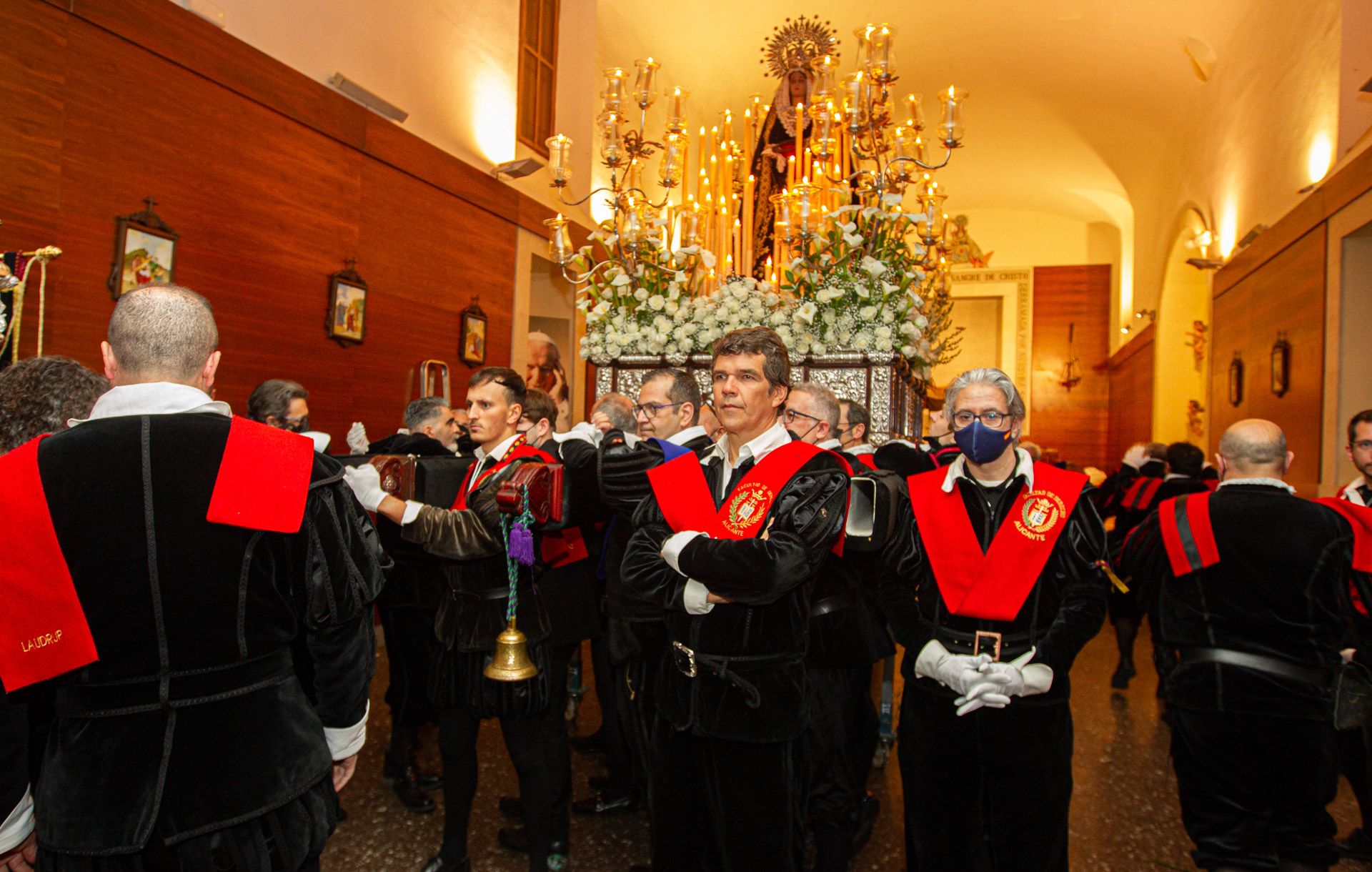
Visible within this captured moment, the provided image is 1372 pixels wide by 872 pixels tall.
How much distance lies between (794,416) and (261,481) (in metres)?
2.17

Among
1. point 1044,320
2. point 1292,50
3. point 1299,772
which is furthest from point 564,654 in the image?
point 1044,320

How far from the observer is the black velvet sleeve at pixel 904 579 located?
2352mm

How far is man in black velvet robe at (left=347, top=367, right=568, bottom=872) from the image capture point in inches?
106

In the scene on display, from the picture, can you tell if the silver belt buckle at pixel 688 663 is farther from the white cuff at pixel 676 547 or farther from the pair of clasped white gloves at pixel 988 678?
the pair of clasped white gloves at pixel 988 678

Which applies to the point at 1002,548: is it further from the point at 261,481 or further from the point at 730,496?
the point at 261,481

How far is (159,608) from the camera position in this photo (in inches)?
61.0

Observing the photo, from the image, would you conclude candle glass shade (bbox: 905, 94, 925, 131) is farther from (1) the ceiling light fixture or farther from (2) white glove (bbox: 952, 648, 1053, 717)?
(1) the ceiling light fixture

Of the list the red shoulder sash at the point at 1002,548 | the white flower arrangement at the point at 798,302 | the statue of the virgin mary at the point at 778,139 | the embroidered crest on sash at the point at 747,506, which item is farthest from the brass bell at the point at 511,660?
the statue of the virgin mary at the point at 778,139

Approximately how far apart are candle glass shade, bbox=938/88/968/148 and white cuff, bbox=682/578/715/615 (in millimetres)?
3140

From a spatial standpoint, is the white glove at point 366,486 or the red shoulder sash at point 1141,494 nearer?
the white glove at point 366,486

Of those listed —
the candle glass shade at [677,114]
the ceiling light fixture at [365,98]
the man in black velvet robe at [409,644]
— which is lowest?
the man in black velvet robe at [409,644]

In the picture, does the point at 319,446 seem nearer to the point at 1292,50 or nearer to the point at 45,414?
the point at 45,414

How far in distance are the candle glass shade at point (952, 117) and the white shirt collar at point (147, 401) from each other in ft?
12.3

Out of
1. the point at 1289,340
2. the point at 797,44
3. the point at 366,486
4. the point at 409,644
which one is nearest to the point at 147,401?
the point at 366,486
